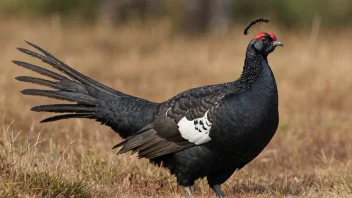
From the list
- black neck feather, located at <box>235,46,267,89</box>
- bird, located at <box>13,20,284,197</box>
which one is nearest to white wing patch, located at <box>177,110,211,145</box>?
bird, located at <box>13,20,284,197</box>

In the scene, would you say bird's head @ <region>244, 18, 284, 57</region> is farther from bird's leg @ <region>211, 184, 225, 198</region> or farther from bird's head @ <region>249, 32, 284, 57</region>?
bird's leg @ <region>211, 184, 225, 198</region>

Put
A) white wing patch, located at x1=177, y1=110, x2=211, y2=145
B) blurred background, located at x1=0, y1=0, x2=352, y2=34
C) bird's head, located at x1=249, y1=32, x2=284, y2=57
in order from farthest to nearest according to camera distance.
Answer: blurred background, located at x1=0, y1=0, x2=352, y2=34 < bird's head, located at x1=249, y1=32, x2=284, y2=57 < white wing patch, located at x1=177, y1=110, x2=211, y2=145

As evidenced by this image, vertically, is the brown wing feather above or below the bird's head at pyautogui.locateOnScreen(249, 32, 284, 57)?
below

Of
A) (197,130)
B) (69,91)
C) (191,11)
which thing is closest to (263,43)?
(197,130)

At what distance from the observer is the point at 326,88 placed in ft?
35.5

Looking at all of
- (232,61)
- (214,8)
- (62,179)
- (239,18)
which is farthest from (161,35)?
(62,179)

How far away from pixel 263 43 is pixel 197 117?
86 centimetres

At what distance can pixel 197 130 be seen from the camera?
5.93 metres

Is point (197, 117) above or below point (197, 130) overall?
above

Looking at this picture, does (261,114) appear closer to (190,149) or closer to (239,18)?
(190,149)

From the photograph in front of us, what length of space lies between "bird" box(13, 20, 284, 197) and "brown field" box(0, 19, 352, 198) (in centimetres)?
28

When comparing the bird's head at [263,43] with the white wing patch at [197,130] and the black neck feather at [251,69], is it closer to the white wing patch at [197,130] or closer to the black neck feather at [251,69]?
the black neck feather at [251,69]

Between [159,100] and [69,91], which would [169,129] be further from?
[159,100]

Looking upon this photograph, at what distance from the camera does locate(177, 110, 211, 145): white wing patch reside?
5.91 meters
